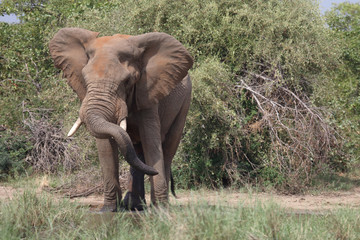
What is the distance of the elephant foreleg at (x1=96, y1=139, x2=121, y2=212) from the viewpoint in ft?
21.1

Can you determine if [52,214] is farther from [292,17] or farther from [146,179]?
[292,17]

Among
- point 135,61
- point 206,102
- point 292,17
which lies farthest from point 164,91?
point 292,17

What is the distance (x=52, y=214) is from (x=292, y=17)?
→ 813cm

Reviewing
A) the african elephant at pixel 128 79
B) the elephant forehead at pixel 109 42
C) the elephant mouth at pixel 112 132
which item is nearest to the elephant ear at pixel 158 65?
the african elephant at pixel 128 79

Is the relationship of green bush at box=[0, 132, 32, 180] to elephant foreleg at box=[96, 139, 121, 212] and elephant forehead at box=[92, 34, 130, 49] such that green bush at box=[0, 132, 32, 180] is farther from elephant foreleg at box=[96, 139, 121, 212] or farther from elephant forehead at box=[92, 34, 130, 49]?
elephant forehead at box=[92, 34, 130, 49]

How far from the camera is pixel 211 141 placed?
10641mm

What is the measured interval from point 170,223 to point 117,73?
211 cm

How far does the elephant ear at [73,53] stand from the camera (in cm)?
654

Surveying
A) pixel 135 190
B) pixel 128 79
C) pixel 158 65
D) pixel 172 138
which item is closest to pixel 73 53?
pixel 128 79

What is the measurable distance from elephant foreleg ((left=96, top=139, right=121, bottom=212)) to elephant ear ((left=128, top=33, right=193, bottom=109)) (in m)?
0.59

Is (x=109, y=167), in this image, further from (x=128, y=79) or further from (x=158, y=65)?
(x=158, y=65)

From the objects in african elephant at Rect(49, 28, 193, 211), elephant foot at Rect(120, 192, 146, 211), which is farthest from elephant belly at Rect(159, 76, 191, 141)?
elephant foot at Rect(120, 192, 146, 211)

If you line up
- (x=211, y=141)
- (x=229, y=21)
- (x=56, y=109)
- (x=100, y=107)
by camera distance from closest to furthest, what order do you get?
(x=100, y=107) < (x=211, y=141) < (x=229, y=21) < (x=56, y=109)

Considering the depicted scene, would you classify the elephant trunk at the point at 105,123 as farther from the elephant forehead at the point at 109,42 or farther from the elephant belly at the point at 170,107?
the elephant belly at the point at 170,107
